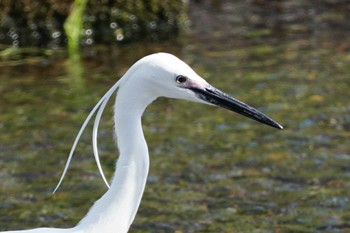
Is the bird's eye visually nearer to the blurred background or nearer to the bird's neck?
the bird's neck

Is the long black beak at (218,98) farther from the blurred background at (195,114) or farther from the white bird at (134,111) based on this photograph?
A: the blurred background at (195,114)

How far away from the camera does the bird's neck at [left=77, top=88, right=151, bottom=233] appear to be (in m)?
4.62

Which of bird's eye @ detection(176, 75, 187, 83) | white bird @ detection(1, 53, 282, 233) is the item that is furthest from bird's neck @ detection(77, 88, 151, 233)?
bird's eye @ detection(176, 75, 187, 83)

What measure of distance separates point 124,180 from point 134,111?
34cm

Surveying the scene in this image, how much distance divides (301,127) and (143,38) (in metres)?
3.36

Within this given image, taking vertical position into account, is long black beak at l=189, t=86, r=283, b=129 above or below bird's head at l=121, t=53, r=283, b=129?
below

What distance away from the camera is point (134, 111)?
15.1 ft

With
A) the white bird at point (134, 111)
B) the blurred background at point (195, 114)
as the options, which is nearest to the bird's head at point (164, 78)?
the white bird at point (134, 111)

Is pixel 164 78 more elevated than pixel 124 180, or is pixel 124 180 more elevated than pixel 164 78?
pixel 164 78

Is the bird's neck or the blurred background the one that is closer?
the bird's neck

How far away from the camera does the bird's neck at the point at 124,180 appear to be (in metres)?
4.62

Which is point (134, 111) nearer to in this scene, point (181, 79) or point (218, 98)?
point (181, 79)

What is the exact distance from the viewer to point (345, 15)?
1168 cm

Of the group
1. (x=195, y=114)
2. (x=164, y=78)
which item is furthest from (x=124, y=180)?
(x=195, y=114)
